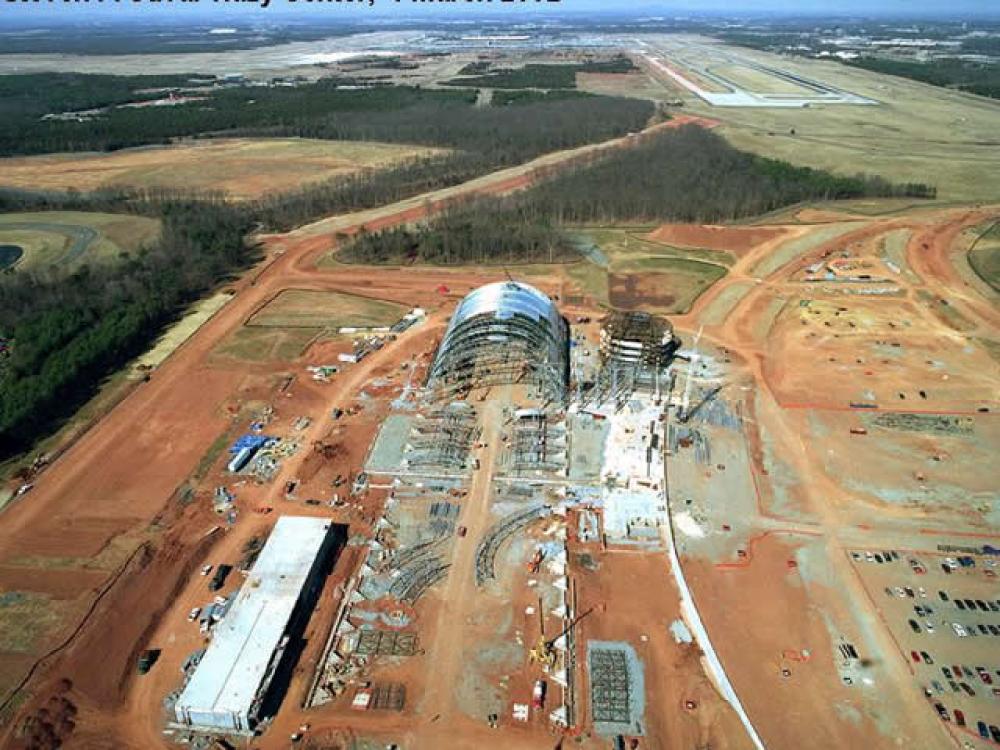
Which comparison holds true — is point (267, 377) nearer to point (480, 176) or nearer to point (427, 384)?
point (427, 384)

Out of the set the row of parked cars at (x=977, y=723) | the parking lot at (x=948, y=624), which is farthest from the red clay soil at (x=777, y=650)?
the parking lot at (x=948, y=624)

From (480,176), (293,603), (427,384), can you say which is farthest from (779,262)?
(293,603)

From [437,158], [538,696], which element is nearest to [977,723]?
[538,696]

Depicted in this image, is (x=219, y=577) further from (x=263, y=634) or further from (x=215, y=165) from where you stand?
(x=215, y=165)

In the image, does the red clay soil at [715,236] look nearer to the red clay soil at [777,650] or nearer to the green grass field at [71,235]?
the red clay soil at [777,650]

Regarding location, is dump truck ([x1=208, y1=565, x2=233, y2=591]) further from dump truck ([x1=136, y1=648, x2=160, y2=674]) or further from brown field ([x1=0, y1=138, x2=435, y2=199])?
brown field ([x1=0, y1=138, x2=435, y2=199])

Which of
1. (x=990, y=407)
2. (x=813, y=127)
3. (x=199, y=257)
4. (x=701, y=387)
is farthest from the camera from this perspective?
(x=813, y=127)

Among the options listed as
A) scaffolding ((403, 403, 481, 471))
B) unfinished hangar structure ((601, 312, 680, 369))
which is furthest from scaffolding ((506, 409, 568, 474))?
unfinished hangar structure ((601, 312, 680, 369))
